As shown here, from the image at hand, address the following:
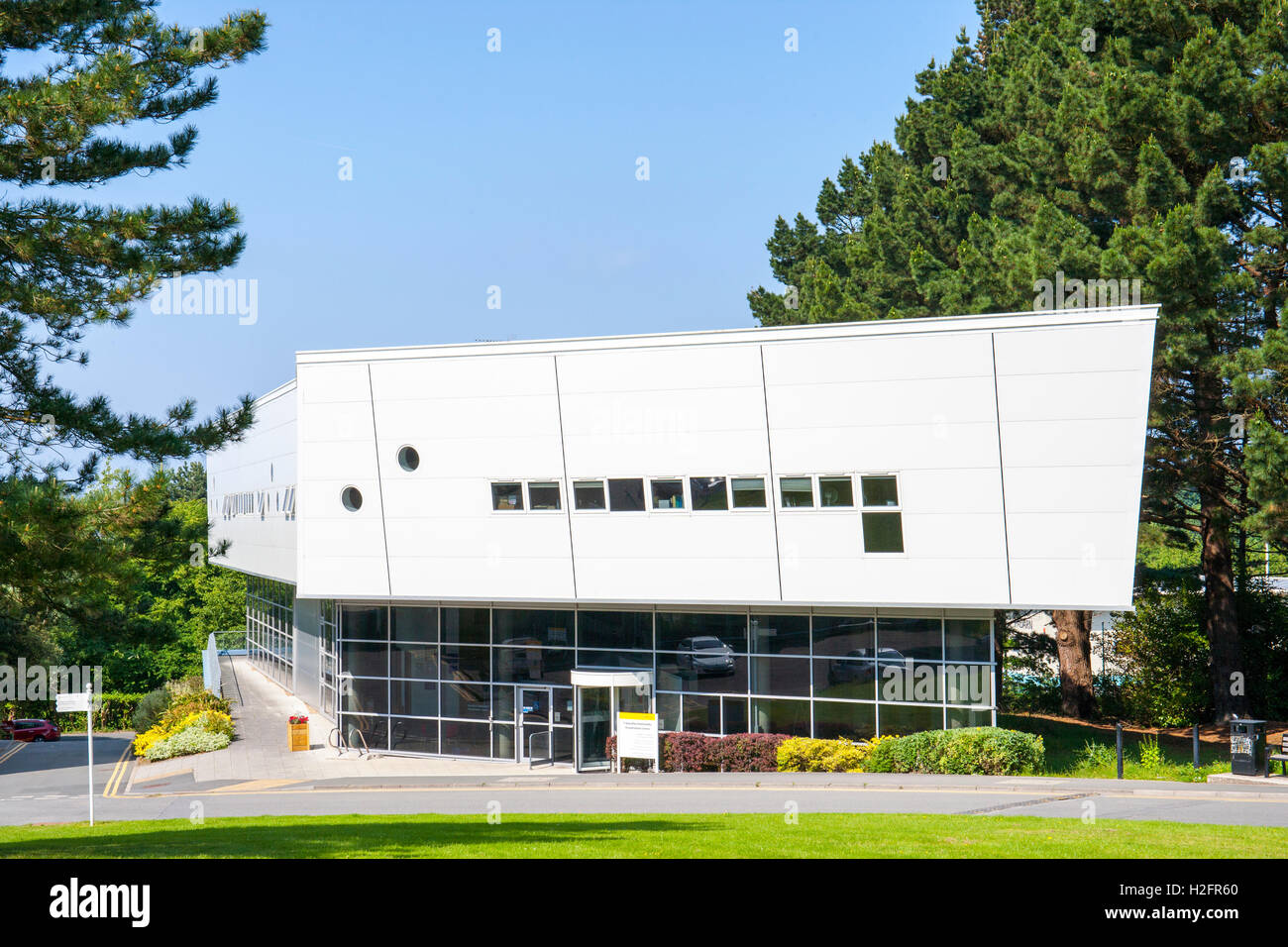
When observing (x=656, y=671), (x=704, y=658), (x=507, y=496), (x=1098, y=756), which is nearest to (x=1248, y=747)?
(x=1098, y=756)

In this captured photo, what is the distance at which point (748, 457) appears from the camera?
25.9 meters

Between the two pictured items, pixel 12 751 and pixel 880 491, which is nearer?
pixel 880 491

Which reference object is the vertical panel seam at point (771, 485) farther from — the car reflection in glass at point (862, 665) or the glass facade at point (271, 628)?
the glass facade at point (271, 628)

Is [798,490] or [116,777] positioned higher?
[798,490]

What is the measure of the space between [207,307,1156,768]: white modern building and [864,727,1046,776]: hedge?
135cm

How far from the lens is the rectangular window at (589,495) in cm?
2719

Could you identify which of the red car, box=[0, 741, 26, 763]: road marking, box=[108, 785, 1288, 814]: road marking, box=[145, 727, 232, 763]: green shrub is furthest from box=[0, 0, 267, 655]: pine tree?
the red car

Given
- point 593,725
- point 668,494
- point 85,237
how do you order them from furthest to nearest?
point 593,725 < point 668,494 < point 85,237

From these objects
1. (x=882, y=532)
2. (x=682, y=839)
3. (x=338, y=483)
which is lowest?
(x=682, y=839)

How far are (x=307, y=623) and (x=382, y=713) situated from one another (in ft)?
33.1

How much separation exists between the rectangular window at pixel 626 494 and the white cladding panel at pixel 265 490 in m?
9.28

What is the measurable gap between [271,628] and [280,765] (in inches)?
830

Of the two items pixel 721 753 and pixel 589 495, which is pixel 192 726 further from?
pixel 721 753

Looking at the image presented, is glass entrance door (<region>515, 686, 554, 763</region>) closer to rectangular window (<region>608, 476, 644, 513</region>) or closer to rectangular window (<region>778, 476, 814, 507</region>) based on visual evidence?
rectangular window (<region>608, 476, 644, 513</region>)
